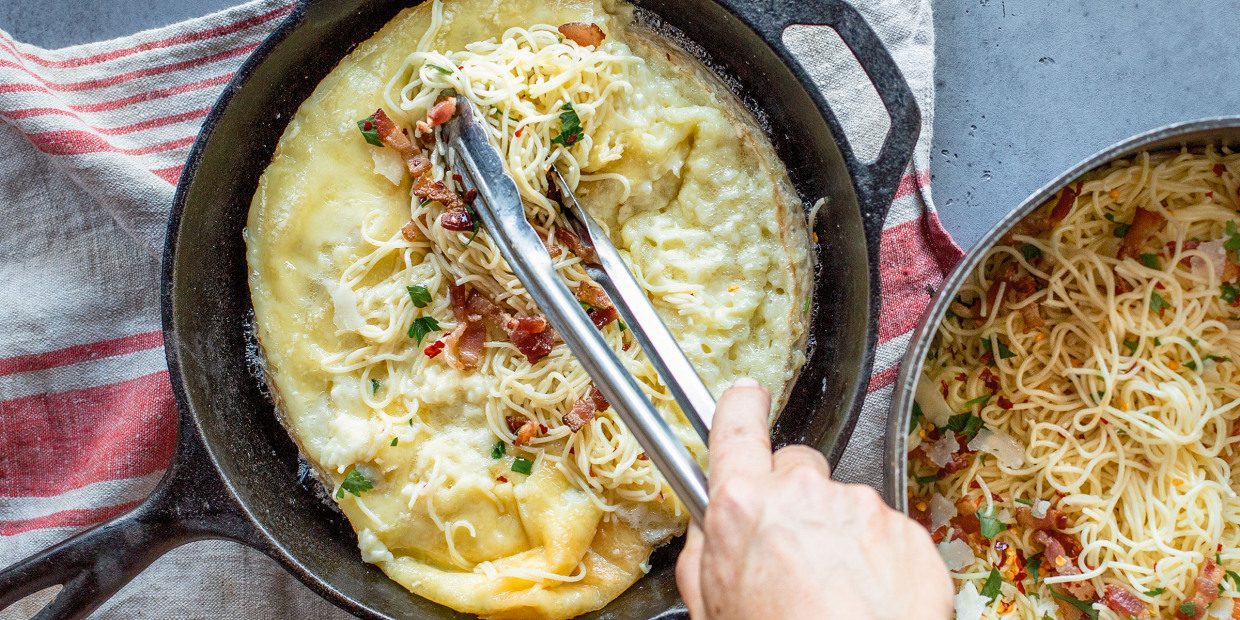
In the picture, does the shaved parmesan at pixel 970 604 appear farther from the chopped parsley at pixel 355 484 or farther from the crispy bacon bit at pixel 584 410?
the chopped parsley at pixel 355 484

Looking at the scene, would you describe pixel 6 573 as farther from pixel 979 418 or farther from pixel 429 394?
pixel 979 418

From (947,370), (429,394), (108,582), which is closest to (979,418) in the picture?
(947,370)

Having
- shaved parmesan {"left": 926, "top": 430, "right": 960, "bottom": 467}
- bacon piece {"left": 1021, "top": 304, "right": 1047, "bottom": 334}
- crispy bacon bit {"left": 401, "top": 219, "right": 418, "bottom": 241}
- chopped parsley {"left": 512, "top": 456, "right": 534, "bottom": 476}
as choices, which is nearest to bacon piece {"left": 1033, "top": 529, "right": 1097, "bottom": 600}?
shaved parmesan {"left": 926, "top": 430, "right": 960, "bottom": 467}

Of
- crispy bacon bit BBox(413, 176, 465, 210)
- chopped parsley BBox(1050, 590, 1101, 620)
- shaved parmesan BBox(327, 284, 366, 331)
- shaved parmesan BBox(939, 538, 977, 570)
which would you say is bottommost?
chopped parsley BBox(1050, 590, 1101, 620)

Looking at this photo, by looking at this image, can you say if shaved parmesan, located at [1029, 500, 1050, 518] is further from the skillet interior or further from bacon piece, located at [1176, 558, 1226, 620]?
the skillet interior

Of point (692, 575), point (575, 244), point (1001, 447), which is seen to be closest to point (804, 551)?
point (692, 575)

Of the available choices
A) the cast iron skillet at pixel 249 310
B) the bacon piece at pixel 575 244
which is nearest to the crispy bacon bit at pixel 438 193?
the bacon piece at pixel 575 244
